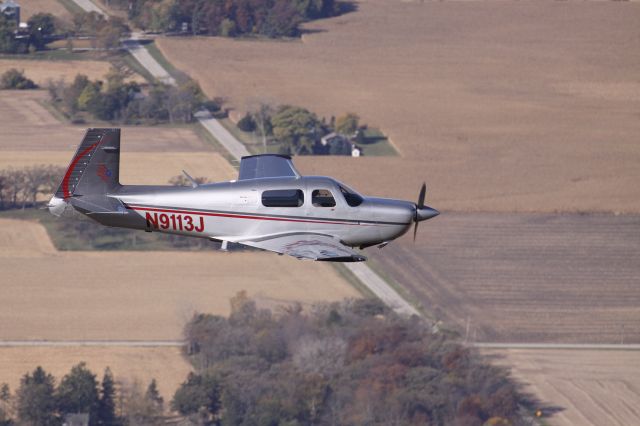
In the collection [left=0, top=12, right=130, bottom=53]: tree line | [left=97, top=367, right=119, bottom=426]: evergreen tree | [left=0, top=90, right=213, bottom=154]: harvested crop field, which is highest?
[left=0, top=12, right=130, bottom=53]: tree line

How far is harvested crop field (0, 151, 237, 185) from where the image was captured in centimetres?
10531

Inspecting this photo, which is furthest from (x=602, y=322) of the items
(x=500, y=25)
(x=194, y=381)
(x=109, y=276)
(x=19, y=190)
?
(x=500, y=25)

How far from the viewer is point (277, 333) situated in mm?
84750

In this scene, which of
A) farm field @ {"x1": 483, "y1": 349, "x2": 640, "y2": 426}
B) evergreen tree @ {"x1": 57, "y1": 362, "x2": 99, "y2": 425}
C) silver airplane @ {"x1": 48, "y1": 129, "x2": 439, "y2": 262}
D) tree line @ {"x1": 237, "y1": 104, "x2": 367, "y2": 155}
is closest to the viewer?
silver airplane @ {"x1": 48, "y1": 129, "x2": 439, "y2": 262}

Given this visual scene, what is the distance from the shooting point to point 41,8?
602 feet

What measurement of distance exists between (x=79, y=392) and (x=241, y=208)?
36.5 metres

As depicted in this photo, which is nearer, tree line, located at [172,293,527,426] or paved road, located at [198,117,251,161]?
tree line, located at [172,293,527,426]

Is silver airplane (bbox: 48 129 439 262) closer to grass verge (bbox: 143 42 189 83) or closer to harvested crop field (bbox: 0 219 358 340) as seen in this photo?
harvested crop field (bbox: 0 219 358 340)

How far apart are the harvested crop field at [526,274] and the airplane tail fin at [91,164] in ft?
151

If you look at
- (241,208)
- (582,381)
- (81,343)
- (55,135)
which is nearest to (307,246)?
(241,208)

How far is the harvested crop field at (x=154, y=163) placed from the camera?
105312 millimetres

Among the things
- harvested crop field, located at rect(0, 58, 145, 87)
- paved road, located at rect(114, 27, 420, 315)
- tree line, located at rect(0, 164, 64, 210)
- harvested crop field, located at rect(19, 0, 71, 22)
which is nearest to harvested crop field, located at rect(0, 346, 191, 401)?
paved road, located at rect(114, 27, 420, 315)

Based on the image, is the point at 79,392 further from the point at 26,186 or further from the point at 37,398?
the point at 26,186

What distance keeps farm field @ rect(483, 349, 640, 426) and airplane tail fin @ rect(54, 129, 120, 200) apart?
4043cm
